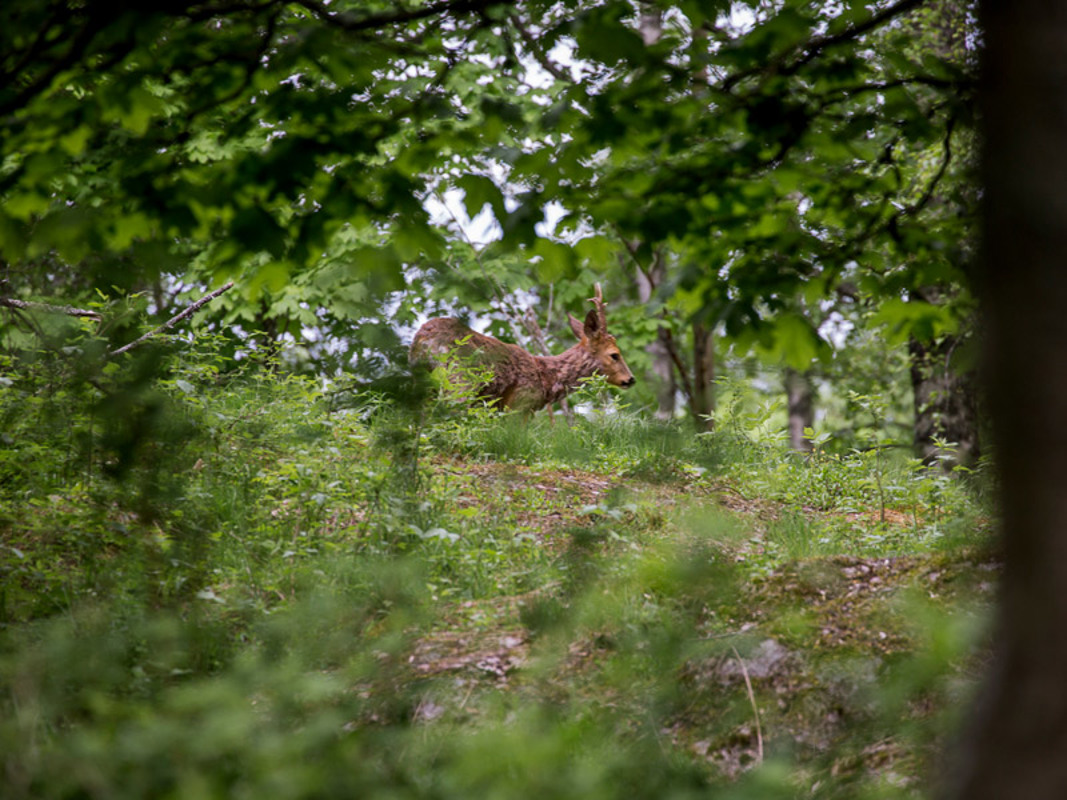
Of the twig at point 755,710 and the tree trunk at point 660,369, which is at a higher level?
the tree trunk at point 660,369

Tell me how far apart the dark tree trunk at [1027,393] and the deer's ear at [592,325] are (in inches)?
347

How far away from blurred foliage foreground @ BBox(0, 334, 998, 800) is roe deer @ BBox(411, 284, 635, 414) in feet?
8.78

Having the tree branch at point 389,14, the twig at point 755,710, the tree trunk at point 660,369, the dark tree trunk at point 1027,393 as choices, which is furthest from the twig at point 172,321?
the tree trunk at point 660,369

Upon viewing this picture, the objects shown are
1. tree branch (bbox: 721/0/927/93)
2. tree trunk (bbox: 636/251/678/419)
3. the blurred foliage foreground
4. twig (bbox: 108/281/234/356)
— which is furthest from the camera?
tree trunk (bbox: 636/251/678/419)

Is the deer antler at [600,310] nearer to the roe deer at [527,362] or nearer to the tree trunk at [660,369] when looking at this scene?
the roe deer at [527,362]

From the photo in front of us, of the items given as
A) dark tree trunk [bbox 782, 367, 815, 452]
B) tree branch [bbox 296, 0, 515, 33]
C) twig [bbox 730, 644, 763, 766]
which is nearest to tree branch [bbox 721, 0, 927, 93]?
tree branch [bbox 296, 0, 515, 33]

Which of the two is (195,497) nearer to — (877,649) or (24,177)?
(24,177)

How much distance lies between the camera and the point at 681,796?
10.2 feet

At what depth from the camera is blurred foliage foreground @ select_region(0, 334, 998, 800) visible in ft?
10.6

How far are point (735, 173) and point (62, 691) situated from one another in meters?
3.64

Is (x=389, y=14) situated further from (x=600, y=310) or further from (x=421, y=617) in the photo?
(x=600, y=310)

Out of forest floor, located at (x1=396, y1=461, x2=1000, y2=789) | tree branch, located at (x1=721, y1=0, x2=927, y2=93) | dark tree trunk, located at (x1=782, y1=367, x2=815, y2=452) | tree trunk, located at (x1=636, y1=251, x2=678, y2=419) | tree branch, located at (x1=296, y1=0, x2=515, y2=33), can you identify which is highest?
tree branch, located at (x1=296, y1=0, x2=515, y2=33)

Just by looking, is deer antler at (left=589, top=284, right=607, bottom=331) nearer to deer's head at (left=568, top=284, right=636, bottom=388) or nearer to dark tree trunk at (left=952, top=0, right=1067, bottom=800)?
deer's head at (left=568, top=284, right=636, bottom=388)

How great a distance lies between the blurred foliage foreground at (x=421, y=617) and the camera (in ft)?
10.6
